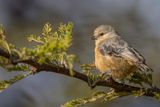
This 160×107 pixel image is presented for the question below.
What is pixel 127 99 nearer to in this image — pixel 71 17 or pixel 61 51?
pixel 71 17

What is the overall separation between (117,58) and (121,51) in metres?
0.09

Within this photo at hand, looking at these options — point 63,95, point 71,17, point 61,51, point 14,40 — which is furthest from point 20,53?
point 71,17

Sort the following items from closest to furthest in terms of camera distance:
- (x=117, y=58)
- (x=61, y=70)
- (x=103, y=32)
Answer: (x=61, y=70) < (x=117, y=58) < (x=103, y=32)

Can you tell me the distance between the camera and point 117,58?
3.75 metres

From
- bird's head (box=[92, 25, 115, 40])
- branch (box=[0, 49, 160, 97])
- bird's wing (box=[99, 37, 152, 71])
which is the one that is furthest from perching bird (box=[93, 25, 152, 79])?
branch (box=[0, 49, 160, 97])

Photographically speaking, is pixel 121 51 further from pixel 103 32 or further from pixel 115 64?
pixel 103 32

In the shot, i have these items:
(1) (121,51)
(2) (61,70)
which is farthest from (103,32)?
(2) (61,70)

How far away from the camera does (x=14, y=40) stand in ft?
19.8

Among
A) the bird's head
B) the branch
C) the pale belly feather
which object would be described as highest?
the bird's head

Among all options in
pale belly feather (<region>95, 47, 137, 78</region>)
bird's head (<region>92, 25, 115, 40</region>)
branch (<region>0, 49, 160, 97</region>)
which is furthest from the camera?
bird's head (<region>92, 25, 115, 40</region>)

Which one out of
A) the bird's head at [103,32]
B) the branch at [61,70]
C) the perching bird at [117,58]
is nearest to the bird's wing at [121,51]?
the perching bird at [117,58]

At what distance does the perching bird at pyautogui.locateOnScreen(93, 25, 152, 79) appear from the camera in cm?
334

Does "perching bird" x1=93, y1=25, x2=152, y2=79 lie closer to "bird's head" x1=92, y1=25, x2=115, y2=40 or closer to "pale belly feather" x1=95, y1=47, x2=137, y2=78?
"pale belly feather" x1=95, y1=47, x2=137, y2=78

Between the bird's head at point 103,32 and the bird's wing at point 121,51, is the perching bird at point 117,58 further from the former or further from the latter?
the bird's head at point 103,32
